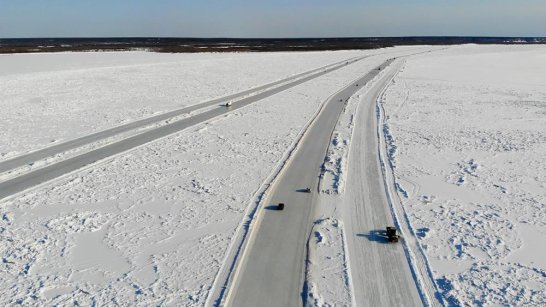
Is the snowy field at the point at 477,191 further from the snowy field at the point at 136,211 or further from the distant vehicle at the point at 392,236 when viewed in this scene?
the snowy field at the point at 136,211

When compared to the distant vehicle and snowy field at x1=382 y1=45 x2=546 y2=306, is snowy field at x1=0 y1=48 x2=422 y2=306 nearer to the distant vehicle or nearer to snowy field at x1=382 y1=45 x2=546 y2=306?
the distant vehicle

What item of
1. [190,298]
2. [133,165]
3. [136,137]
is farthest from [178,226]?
[136,137]

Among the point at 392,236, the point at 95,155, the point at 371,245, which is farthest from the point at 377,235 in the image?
the point at 95,155

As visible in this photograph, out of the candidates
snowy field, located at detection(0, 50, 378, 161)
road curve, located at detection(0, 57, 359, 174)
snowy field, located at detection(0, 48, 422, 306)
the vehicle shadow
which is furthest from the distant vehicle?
snowy field, located at detection(0, 50, 378, 161)

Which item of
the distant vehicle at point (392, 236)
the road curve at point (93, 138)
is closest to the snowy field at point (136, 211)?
the road curve at point (93, 138)

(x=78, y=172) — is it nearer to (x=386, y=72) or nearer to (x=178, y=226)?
(x=178, y=226)
